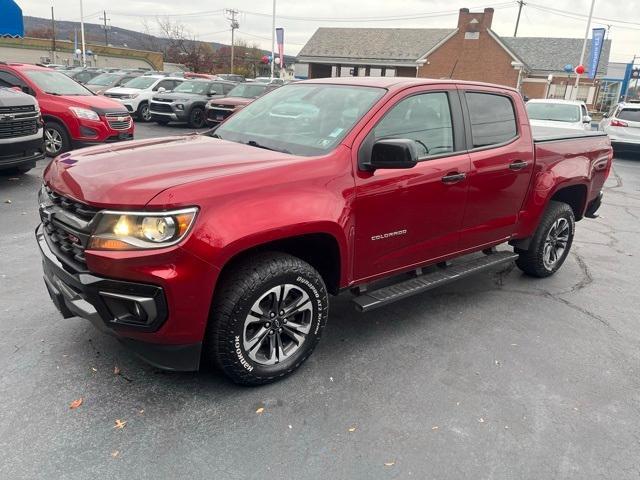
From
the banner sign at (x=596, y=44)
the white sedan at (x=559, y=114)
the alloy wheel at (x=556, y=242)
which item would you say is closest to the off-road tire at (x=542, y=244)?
the alloy wheel at (x=556, y=242)

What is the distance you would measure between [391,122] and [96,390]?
257cm

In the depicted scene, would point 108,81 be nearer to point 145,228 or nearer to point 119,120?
point 119,120

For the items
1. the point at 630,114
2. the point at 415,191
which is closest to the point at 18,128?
the point at 415,191

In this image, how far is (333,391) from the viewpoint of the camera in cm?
319

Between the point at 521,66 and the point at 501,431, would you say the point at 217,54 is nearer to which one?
the point at 521,66

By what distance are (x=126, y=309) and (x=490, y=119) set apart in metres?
3.33

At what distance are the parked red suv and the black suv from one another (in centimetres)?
191

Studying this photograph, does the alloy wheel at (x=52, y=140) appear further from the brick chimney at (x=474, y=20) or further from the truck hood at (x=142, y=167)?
the brick chimney at (x=474, y=20)

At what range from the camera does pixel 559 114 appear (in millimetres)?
13844


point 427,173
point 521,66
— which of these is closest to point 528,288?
point 427,173

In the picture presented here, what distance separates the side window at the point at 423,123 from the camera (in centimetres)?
360

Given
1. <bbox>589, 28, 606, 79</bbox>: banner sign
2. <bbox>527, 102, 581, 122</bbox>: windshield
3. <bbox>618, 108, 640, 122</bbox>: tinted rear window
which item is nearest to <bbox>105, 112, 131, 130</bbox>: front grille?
<bbox>527, 102, 581, 122</bbox>: windshield

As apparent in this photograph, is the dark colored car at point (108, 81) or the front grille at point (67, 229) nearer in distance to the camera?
the front grille at point (67, 229)

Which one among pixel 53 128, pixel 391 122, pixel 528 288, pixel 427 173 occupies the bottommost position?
pixel 528 288
